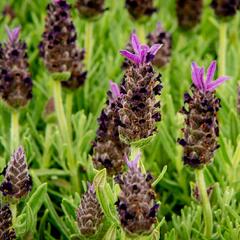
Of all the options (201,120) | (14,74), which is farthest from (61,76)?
(201,120)

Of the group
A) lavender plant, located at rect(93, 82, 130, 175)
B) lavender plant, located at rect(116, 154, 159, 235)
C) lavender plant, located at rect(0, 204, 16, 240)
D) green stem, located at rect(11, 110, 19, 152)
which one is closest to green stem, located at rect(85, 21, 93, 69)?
green stem, located at rect(11, 110, 19, 152)

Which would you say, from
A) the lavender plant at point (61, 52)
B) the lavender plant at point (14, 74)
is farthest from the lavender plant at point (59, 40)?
the lavender plant at point (14, 74)

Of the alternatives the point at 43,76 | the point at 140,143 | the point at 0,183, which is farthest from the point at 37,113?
the point at 140,143

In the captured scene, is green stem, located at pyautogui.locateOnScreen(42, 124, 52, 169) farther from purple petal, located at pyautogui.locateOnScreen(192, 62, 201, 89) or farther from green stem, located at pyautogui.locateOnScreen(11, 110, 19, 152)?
purple petal, located at pyautogui.locateOnScreen(192, 62, 201, 89)

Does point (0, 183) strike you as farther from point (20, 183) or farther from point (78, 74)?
point (78, 74)

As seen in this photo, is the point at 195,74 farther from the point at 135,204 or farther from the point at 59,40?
the point at 59,40
